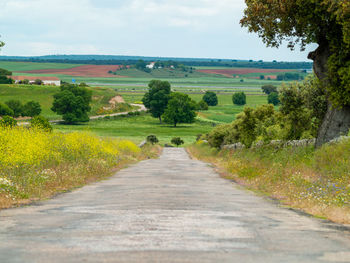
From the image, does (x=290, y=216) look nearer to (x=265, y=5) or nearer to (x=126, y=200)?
(x=126, y=200)

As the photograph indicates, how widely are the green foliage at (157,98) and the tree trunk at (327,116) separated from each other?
130 metres

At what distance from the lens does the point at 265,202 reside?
45.5 feet

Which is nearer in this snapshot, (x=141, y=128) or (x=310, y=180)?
(x=310, y=180)

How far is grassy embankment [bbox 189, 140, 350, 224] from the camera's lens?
1173cm

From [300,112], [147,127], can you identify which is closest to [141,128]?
[147,127]

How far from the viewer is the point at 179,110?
144 metres

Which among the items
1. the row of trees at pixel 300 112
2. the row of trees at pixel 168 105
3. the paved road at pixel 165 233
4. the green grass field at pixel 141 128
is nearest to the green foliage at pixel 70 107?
the green grass field at pixel 141 128

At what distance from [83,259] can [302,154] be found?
56.2 feet

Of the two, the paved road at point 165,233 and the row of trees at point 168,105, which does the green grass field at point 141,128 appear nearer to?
the row of trees at point 168,105

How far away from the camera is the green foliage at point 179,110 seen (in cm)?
14400

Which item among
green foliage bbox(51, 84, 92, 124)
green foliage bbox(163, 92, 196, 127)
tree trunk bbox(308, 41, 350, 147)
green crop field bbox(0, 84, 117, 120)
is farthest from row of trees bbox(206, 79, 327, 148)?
green crop field bbox(0, 84, 117, 120)

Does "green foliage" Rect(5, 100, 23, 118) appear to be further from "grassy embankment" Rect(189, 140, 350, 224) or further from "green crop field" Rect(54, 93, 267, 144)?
"grassy embankment" Rect(189, 140, 350, 224)

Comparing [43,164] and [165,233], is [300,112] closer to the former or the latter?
[43,164]

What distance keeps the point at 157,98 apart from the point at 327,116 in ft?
437
